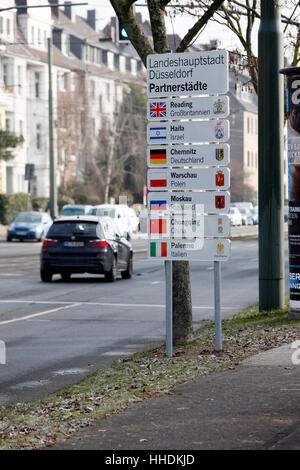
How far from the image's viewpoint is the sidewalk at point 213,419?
6.58 metres

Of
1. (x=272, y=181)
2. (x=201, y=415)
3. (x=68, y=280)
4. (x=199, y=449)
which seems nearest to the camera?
(x=199, y=449)

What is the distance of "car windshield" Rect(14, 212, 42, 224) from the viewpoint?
164 ft

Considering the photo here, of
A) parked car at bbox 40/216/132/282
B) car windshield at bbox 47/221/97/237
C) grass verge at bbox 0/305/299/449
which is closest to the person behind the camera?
grass verge at bbox 0/305/299/449

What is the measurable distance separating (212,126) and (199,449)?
Result: 5.16 meters

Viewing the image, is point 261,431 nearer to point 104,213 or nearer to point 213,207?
point 213,207

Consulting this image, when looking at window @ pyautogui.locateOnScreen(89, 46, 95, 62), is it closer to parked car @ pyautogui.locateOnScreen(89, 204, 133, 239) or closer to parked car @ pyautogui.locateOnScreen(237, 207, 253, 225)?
parked car @ pyautogui.locateOnScreen(237, 207, 253, 225)

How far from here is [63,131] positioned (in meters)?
78.7

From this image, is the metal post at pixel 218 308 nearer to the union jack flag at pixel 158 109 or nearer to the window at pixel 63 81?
the union jack flag at pixel 158 109

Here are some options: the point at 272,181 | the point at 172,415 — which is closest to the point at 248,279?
the point at 272,181

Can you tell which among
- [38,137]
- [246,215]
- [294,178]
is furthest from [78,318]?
[246,215]

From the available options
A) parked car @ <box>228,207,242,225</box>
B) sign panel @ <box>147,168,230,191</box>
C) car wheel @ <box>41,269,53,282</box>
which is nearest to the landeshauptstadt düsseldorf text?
sign panel @ <box>147,168,230,191</box>

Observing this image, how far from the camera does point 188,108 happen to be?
1102 cm

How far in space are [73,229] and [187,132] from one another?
549 inches

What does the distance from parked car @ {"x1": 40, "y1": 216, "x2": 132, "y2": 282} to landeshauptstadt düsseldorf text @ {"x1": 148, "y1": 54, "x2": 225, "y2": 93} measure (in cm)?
1326
